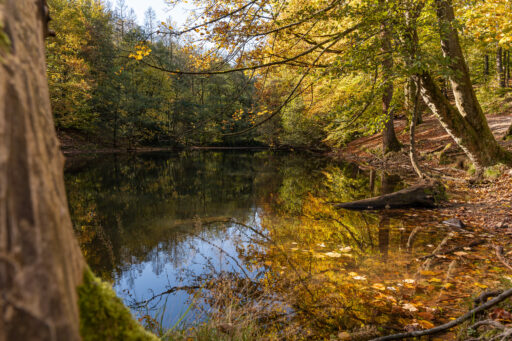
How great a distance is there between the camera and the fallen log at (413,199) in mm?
7547

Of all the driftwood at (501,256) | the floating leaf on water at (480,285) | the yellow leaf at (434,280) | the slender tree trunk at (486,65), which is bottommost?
the yellow leaf at (434,280)

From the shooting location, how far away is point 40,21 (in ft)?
3.87

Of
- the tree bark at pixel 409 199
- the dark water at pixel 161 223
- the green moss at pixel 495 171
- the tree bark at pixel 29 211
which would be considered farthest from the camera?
the green moss at pixel 495 171

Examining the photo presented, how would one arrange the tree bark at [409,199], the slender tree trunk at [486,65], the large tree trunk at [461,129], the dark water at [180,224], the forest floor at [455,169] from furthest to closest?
the slender tree trunk at [486,65], the large tree trunk at [461,129], the tree bark at [409,199], the forest floor at [455,169], the dark water at [180,224]

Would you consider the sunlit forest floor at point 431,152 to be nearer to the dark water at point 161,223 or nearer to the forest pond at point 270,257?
the forest pond at point 270,257

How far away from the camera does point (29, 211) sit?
778mm

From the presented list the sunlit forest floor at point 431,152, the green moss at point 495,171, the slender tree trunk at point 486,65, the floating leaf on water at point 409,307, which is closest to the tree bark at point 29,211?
the floating leaf on water at point 409,307

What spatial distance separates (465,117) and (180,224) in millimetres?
8084

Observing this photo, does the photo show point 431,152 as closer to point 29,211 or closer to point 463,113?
point 463,113

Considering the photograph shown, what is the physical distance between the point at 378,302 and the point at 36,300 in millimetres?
3493

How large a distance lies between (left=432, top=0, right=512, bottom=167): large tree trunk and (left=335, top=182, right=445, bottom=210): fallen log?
1.60 m

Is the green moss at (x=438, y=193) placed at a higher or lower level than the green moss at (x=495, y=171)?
lower

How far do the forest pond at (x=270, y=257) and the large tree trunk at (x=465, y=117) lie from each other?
8.82 feet

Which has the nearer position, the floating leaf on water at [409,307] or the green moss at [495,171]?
the floating leaf on water at [409,307]
